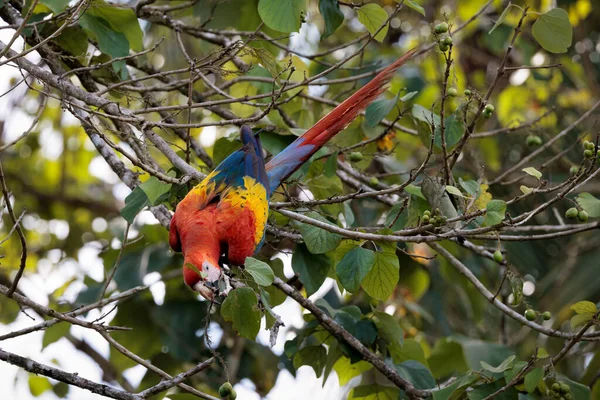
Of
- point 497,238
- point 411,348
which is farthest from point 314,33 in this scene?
point 497,238

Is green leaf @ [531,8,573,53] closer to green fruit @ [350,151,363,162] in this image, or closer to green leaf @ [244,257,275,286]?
green fruit @ [350,151,363,162]

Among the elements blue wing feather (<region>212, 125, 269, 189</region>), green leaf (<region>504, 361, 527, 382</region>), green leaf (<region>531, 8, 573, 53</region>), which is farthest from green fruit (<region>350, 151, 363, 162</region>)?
green leaf (<region>504, 361, 527, 382</region>)

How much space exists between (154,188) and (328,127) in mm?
926

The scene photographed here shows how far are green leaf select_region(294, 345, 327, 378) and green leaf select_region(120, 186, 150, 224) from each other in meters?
1.06

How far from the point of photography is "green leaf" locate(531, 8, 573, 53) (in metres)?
2.90

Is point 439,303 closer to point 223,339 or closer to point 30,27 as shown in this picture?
point 223,339

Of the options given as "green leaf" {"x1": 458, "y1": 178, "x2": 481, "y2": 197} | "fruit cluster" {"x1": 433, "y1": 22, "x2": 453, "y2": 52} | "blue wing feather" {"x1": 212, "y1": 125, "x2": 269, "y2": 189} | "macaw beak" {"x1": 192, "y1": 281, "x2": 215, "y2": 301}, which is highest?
"blue wing feather" {"x1": 212, "y1": 125, "x2": 269, "y2": 189}

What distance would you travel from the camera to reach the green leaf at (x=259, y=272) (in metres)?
2.36

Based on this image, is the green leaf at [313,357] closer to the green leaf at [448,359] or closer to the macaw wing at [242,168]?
the macaw wing at [242,168]

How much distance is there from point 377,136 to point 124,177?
4.11 feet

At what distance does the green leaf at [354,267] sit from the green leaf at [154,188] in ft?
2.48

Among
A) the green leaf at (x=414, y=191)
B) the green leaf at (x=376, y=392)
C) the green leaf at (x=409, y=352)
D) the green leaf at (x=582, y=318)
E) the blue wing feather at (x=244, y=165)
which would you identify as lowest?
→ the green leaf at (x=582, y=318)

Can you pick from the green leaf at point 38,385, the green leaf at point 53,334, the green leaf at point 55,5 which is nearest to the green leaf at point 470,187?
the green leaf at point 55,5

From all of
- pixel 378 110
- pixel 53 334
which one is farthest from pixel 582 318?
pixel 53 334
